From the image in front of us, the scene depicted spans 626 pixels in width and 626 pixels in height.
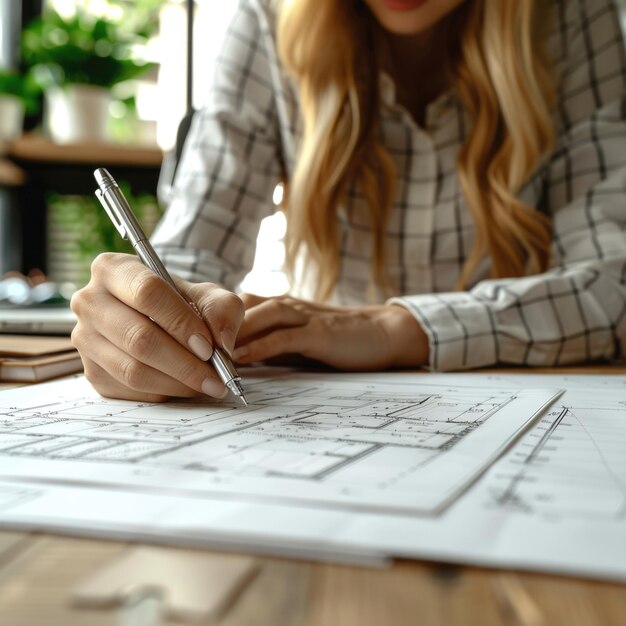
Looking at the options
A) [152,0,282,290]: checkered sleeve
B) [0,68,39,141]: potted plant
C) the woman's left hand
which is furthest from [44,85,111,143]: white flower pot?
the woman's left hand

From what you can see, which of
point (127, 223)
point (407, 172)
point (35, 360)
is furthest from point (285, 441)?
point (407, 172)

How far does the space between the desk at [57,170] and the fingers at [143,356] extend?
1796 millimetres

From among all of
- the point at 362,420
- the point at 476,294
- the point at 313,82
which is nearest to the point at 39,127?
the point at 313,82

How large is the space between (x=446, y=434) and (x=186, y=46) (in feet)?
7.86

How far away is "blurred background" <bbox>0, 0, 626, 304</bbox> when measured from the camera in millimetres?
2250

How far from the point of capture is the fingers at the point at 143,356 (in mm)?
520

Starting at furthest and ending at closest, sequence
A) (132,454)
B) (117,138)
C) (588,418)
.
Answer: (117,138), (588,418), (132,454)

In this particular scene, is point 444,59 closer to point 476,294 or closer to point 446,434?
point 476,294

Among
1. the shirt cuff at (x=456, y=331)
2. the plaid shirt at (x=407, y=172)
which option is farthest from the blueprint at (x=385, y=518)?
the plaid shirt at (x=407, y=172)

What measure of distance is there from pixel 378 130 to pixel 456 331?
1.56ft

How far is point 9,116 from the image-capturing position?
2229 millimetres

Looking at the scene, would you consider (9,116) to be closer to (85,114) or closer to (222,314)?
(85,114)

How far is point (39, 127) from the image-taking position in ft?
8.34

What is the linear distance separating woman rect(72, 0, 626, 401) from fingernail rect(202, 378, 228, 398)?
→ 1.11 feet
